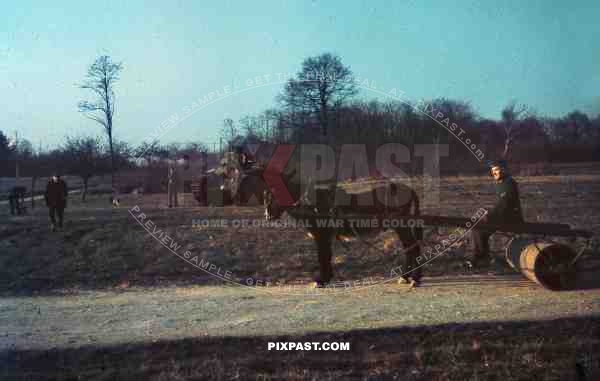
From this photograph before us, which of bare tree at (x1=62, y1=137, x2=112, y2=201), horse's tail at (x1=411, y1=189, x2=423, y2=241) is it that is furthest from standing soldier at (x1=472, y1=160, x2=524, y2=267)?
bare tree at (x1=62, y1=137, x2=112, y2=201)

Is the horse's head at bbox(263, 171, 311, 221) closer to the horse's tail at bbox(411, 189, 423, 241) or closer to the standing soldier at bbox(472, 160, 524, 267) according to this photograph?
the horse's tail at bbox(411, 189, 423, 241)

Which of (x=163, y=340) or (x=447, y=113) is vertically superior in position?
(x=447, y=113)

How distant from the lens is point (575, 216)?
13430 millimetres

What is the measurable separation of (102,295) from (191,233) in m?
3.99

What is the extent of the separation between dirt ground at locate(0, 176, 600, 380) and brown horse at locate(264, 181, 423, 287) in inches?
24.4

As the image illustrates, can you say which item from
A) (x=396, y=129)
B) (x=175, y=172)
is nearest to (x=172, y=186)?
(x=175, y=172)

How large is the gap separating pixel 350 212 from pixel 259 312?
2.47 meters

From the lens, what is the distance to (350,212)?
29.4 feet

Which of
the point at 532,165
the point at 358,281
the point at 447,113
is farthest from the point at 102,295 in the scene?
the point at 532,165

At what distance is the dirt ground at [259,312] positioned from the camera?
5492 millimetres

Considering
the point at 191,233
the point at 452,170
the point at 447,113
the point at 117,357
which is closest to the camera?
the point at 117,357

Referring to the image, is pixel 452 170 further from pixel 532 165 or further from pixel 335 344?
pixel 335 344

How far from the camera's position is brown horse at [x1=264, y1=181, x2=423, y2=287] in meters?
8.84

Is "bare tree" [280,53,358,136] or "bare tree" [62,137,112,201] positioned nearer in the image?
"bare tree" [280,53,358,136]
